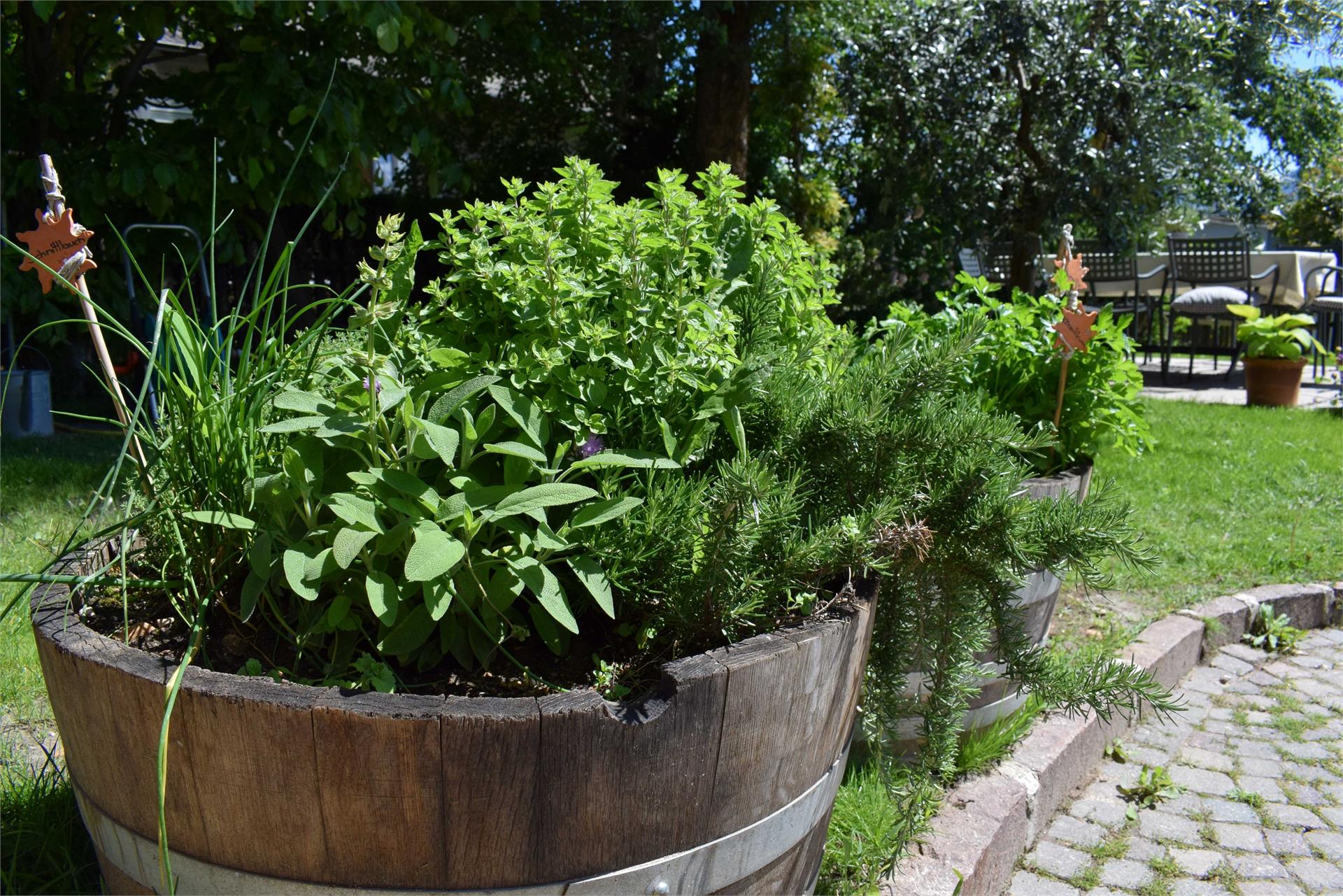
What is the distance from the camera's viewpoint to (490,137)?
9.62 m

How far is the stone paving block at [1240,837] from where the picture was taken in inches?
98.1

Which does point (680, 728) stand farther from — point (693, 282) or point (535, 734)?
point (693, 282)

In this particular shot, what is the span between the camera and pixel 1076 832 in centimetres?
259

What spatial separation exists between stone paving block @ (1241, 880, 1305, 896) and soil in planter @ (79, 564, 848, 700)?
5.11 feet

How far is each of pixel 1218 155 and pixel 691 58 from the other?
4.27 m

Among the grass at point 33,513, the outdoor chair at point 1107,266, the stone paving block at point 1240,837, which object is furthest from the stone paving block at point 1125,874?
the outdoor chair at point 1107,266

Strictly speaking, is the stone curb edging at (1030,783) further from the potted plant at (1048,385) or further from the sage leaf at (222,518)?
the sage leaf at (222,518)

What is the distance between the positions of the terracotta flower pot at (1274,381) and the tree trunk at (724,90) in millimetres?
4410

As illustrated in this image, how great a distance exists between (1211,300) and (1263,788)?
7766mm

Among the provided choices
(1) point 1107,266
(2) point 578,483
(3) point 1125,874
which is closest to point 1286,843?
(3) point 1125,874

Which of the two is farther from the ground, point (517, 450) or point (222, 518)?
point (517, 450)

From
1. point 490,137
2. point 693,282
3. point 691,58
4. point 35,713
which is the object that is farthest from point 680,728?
point 490,137

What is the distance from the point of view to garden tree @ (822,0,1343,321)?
23.9 ft

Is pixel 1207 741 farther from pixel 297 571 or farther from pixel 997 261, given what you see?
pixel 997 261
